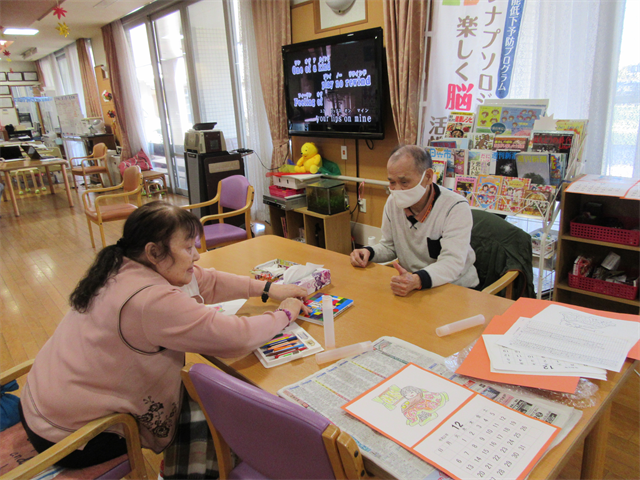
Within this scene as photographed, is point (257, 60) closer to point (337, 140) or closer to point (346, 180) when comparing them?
point (337, 140)

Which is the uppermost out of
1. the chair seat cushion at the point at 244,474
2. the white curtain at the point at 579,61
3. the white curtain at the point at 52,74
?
the white curtain at the point at 52,74

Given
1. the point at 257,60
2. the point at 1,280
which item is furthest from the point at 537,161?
the point at 1,280

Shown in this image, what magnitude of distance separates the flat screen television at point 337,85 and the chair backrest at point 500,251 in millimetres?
1733

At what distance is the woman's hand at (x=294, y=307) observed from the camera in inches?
52.1

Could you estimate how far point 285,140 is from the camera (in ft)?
14.6

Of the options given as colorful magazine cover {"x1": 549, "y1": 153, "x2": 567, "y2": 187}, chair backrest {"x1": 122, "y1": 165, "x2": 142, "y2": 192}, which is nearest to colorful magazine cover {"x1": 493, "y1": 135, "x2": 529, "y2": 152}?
colorful magazine cover {"x1": 549, "y1": 153, "x2": 567, "y2": 187}

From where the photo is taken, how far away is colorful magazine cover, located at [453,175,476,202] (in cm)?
250

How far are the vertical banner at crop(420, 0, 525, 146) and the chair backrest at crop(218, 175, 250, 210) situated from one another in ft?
4.81

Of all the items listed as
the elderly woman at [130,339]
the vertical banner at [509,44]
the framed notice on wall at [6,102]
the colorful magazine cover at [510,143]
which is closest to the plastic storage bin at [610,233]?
the colorful magazine cover at [510,143]

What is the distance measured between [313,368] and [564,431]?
0.58 m

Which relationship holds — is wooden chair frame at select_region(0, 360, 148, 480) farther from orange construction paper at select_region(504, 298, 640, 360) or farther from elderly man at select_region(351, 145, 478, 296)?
orange construction paper at select_region(504, 298, 640, 360)

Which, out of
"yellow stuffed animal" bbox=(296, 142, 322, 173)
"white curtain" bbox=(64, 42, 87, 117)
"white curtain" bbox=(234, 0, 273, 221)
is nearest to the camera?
"yellow stuffed animal" bbox=(296, 142, 322, 173)

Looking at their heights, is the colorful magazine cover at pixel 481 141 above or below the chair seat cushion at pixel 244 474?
above

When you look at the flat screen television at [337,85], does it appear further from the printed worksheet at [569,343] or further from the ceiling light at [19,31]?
the ceiling light at [19,31]
